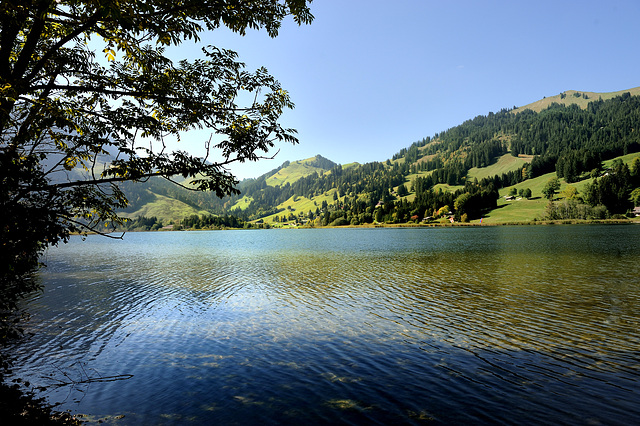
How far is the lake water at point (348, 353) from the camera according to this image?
1055cm

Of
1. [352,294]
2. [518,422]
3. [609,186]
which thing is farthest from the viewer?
[609,186]

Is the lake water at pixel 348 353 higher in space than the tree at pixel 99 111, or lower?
lower

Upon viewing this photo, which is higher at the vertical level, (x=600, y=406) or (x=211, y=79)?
(x=211, y=79)

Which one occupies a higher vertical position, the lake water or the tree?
the tree

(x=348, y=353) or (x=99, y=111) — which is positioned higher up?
(x=99, y=111)

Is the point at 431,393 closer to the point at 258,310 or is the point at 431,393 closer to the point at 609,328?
the point at 609,328

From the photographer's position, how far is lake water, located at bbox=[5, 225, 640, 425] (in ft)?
34.6

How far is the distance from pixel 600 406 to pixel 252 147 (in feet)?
48.3

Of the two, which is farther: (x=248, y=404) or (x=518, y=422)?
(x=248, y=404)

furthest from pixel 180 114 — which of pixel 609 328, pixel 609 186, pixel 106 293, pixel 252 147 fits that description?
pixel 609 186

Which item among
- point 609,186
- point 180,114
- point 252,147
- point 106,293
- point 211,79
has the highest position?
point 609,186

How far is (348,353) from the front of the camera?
1529 cm

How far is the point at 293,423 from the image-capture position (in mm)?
9812

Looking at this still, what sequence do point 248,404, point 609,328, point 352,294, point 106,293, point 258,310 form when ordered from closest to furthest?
point 248,404 < point 609,328 < point 258,310 < point 352,294 < point 106,293
